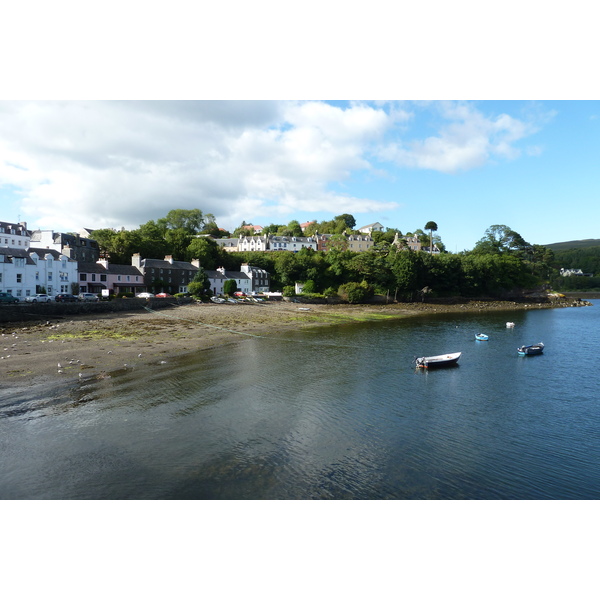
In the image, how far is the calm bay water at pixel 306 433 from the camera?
45.9 feet

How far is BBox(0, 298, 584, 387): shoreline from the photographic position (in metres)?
28.6

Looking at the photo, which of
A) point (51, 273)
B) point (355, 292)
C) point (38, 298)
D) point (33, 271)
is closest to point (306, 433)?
point (38, 298)

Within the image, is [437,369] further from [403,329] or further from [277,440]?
[403,329]

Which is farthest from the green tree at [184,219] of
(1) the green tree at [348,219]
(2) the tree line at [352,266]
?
(1) the green tree at [348,219]

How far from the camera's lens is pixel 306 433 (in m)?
18.7

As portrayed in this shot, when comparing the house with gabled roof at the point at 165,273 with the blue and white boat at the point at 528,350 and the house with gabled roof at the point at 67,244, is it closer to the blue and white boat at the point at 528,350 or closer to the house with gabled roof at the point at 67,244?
the house with gabled roof at the point at 67,244

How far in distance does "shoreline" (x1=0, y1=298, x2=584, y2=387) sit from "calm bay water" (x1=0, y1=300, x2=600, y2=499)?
3.30 meters

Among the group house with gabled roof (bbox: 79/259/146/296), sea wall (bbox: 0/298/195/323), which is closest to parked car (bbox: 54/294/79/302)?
sea wall (bbox: 0/298/195/323)

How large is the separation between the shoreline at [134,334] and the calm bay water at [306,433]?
3.30 meters

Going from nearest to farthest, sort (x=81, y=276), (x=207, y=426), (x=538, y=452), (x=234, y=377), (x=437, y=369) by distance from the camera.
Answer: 1. (x=538, y=452)
2. (x=207, y=426)
3. (x=234, y=377)
4. (x=437, y=369)
5. (x=81, y=276)

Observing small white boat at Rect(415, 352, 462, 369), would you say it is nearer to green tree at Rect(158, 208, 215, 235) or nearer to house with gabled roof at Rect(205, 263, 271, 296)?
house with gabled roof at Rect(205, 263, 271, 296)

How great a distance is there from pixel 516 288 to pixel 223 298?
3605 inches

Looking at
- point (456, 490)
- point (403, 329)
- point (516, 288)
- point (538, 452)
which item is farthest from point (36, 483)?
point (516, 288)

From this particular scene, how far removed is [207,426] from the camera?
19.3 metres
